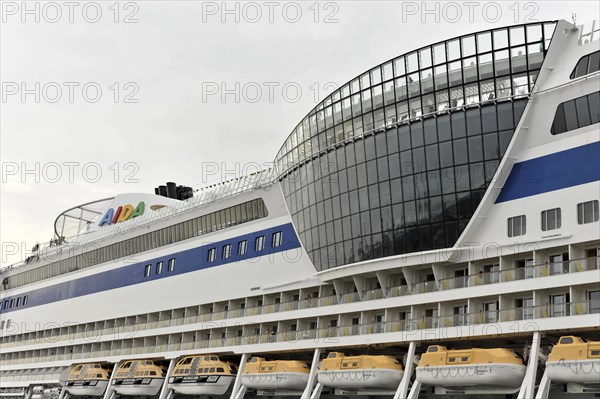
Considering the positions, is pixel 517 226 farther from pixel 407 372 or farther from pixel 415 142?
pixel 407 372

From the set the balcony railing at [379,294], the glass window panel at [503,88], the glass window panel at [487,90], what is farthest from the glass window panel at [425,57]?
the balcony railing at [379,294]

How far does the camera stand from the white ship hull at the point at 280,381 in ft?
133

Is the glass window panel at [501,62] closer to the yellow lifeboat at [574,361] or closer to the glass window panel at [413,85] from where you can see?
the glass window panel at [413,85]

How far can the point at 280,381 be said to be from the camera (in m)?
40.8

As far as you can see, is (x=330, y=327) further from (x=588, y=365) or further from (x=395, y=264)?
(x=588, y=365)

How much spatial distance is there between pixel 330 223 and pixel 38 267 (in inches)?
1846

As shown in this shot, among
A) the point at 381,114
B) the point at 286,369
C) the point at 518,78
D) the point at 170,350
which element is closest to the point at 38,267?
the point at 170,350

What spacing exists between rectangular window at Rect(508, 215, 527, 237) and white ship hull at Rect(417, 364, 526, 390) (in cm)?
604

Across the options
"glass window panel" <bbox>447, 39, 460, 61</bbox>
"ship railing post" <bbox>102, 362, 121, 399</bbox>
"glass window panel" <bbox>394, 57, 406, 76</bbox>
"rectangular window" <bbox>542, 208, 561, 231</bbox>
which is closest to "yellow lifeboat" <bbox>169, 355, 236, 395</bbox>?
"ship railing post" <bbox>102, 362, 121, 399</bbox>

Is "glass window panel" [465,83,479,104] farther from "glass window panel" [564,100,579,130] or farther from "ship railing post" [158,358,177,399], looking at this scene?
"ship railing post" [158,358,177,399]

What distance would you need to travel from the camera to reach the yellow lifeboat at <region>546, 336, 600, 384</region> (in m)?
28.2

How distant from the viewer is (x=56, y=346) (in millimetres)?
67812

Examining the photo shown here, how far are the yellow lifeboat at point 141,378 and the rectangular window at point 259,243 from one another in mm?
12030

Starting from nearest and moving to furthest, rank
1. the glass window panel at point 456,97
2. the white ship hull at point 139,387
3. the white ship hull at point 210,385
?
the glass window panel at point 456,97 < the white ship hull at point 210,385 < the white ship hull at point 139,387
